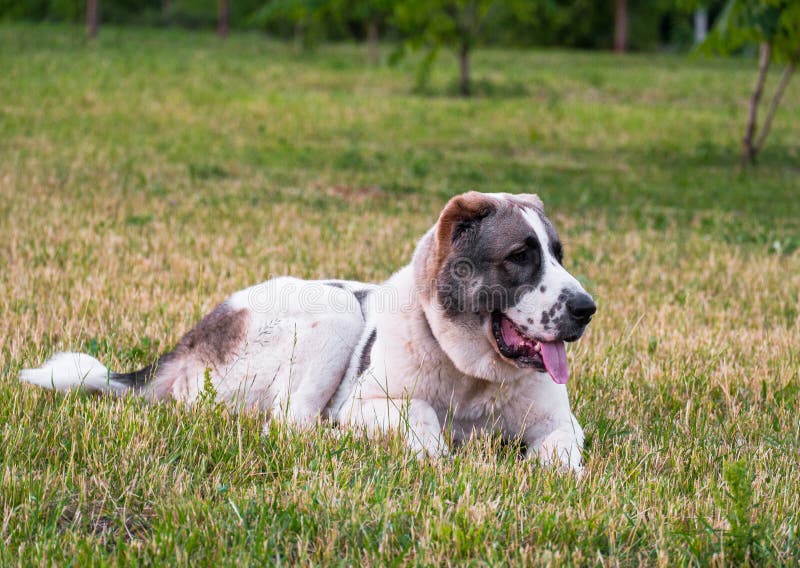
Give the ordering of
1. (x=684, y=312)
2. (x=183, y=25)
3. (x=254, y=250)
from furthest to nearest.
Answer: (x=183, y=25) < (x=254, y=250) < (x=684, y=312)

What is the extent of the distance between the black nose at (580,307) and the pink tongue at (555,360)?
0.18 metres

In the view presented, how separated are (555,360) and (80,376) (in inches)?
85.1

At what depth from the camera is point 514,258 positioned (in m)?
4.02

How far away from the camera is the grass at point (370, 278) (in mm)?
3191

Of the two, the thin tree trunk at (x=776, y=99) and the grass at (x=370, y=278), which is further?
the thin tree trunk at (x=776, y=99)

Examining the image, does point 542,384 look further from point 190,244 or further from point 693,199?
point 693,199

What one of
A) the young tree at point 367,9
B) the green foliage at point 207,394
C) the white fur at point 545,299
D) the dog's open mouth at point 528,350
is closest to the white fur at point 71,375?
the green foliage at point 207,394

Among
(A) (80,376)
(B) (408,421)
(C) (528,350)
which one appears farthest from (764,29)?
(A) (80,376)

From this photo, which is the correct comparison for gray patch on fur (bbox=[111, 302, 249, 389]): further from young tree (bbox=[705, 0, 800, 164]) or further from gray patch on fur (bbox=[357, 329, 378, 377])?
young tree (bbox=[705, 0, 800, 164])

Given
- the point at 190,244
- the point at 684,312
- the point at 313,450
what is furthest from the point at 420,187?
the point at 313,450

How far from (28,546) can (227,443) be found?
1038 millimetres

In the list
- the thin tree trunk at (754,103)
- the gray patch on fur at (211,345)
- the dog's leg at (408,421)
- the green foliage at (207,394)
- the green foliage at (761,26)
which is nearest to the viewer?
the dog's leg at (408,421)

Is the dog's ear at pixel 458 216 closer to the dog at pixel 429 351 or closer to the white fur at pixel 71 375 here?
the dog at pixel 429 351

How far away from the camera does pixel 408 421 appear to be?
401 cm
